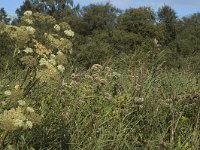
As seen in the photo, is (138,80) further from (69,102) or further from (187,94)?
(69,102)

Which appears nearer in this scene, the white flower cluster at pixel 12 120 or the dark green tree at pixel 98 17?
the white flower cluster at pixel 12 120

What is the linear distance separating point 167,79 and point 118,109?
170cm

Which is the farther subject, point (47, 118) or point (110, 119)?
point (110, 119)

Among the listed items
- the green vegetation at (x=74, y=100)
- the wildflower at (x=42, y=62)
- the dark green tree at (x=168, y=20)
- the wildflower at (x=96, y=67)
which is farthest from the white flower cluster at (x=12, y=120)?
the dark green tree at (x=168, y=20)

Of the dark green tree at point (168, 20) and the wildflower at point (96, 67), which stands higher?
the dark green tree at point (168, 20)

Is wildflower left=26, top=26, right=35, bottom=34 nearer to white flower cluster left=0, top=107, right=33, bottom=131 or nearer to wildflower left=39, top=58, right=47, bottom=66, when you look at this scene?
wildflower left=39, top=58, right=47, bottom=66

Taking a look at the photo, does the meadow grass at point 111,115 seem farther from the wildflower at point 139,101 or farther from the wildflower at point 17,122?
the wildflower at point 17,122

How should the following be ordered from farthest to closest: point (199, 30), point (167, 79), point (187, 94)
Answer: point (199, 30) → point (167, 79) → point (187, 94)

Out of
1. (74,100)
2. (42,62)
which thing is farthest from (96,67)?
(42,62)

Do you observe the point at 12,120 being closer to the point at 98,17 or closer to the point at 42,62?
the point at 42,62

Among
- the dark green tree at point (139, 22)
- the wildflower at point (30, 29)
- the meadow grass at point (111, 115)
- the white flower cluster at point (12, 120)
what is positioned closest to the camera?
the white flower cluster at point (12, 120)

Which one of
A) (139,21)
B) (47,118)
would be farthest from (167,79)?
(139,21)

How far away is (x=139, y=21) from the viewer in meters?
64.5

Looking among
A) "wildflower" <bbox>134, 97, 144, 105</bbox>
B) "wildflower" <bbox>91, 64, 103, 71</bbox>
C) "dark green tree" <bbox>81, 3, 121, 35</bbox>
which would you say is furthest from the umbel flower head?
"dark green tree" <bbox>81, 3, 121, 35</bbox>
